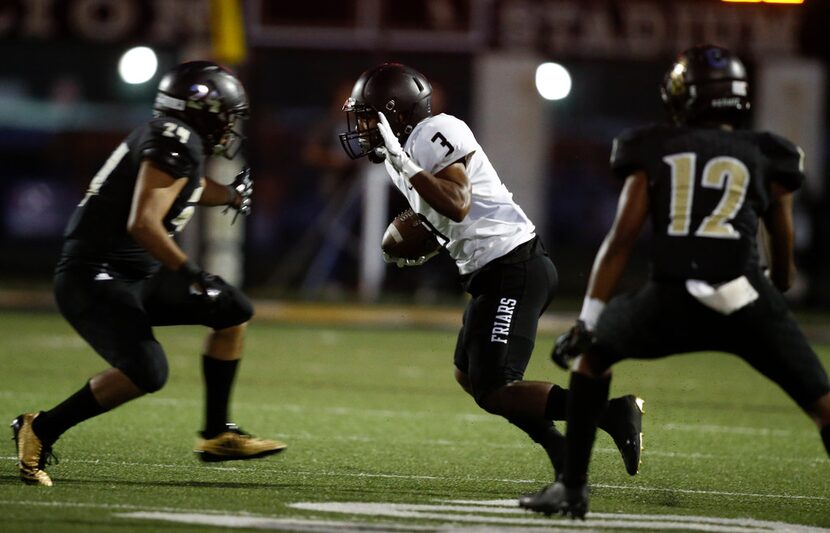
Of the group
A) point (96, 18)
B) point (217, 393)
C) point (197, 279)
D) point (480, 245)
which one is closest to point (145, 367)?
point (197, 279)

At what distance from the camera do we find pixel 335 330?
1383 centimetres

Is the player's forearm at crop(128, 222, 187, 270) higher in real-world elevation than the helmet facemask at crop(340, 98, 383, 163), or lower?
lower

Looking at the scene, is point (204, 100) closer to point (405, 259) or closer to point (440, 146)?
point (440, 146)

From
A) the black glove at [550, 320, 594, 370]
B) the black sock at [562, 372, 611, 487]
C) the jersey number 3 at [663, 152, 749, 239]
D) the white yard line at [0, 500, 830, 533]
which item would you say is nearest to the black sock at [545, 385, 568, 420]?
the white yard line at [0, 500, 830, 533]

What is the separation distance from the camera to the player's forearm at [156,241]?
17.8ft

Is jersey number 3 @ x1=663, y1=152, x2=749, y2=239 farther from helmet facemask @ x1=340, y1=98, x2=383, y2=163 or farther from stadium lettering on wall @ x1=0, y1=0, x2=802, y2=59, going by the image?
stadium lettering on wall @ x1=0, y1=0, x2=802, y2=59

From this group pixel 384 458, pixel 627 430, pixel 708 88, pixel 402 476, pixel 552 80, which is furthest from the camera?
pixel 552 80

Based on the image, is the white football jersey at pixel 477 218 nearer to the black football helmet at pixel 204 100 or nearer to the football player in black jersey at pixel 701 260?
the black football helmet at pixel 204 100

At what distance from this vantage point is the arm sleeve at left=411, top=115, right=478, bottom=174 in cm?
557

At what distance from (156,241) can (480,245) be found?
1230mm

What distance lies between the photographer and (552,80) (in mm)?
18594

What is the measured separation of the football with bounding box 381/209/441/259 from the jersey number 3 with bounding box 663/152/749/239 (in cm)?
148

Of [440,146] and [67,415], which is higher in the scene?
[440,146]

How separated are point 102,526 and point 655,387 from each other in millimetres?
5970
